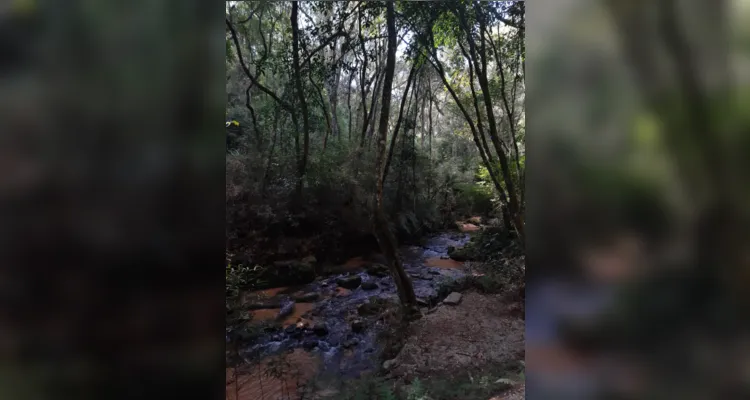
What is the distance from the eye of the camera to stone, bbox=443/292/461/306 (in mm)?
3561

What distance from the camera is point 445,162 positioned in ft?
11.5

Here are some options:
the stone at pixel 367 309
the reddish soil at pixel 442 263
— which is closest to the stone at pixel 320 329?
the stone at pixel 367 309

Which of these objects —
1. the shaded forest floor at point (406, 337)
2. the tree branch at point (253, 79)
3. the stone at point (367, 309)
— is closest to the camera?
the tree branch at point (253, 79)

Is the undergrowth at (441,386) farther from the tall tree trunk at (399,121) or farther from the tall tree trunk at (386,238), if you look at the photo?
the tall tree trunk at (399,121)

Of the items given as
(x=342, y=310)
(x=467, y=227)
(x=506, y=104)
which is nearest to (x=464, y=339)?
(x=467, y=227)

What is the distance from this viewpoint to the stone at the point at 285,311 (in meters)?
3.29

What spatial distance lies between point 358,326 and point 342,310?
0.20 m

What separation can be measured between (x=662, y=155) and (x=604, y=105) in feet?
0.72

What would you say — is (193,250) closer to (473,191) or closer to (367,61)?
(367,61)

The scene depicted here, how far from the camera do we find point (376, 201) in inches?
135

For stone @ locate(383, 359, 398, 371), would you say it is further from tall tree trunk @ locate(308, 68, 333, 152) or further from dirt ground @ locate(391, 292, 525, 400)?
tall tree trunk @ locate(308, 68, 333, 152)

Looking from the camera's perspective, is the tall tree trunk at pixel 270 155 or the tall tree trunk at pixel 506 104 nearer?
the tall tree trunk at pixel 270 155

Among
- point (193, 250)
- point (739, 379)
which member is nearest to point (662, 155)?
point (739, 379)

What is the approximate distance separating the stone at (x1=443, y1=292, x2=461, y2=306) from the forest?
0.04 feet
